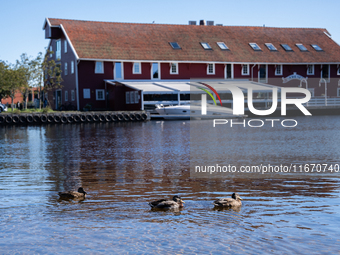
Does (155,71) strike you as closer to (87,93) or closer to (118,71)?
(118,71)

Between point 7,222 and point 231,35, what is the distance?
55066mm

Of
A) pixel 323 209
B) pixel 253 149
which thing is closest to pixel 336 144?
pixel 253 149

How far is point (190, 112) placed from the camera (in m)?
50.1

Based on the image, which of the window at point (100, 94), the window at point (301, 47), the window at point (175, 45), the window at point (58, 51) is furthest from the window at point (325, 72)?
the window at point (58, 51)

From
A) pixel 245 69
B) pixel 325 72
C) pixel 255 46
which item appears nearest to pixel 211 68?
pixel 245 69

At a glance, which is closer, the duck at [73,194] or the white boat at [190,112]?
the duck at [73,194]

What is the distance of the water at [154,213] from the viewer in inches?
295

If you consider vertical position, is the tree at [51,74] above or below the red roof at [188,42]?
below

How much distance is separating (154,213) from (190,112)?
40.9m

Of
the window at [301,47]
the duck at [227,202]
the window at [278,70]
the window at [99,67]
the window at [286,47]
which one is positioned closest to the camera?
the duck at [227,202]

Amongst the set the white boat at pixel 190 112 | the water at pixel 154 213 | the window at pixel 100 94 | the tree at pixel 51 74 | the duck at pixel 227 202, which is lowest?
the water at pixel 154 213

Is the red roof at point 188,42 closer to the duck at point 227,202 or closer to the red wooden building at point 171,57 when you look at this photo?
the red wooden building at point 171,57

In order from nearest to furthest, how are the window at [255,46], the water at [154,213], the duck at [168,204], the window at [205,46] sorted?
the water at [154,213] → the duck at [168,204] → the window at [205,46] → the window at [255,46]

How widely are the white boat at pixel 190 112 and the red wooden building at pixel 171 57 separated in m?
2.57
